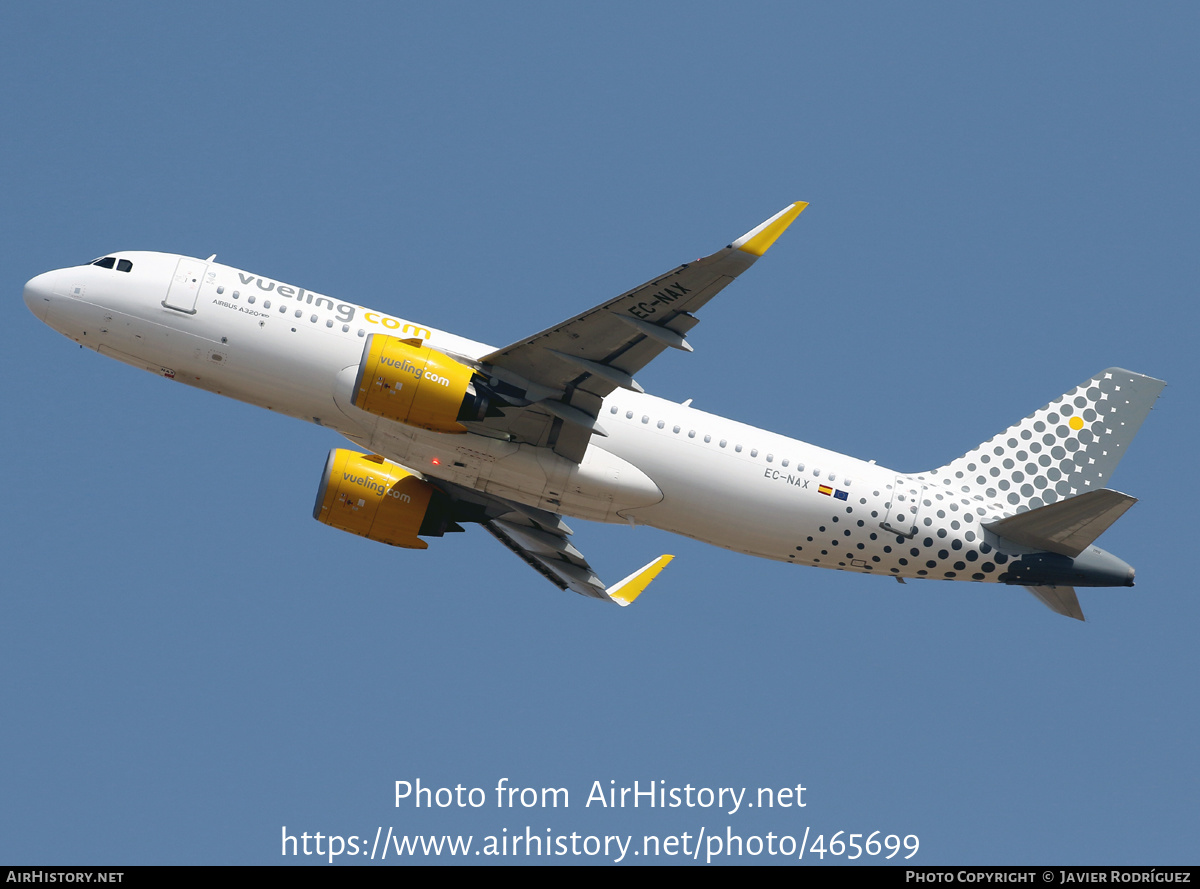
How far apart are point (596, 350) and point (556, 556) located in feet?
33.2

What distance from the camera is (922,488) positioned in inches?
1326

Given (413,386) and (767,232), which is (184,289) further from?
(767,232)

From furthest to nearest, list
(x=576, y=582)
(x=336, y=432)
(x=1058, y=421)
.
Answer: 1. (x=576, y=582)
2. (x=1058, y=421)
3. (x=336, y=432)

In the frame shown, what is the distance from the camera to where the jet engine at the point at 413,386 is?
29688 millimetres

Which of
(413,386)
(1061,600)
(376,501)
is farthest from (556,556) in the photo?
(1061,600)

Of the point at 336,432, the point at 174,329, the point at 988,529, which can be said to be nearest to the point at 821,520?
the point at 988,529

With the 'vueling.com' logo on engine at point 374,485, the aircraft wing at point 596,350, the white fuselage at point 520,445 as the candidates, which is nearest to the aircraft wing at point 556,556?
the 'vueling.com' logo on engine at point 374,485

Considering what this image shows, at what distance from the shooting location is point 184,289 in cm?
3209

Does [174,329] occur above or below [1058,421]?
below

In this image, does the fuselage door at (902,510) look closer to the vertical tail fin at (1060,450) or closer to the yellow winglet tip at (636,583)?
the vertical tail fin at (1060,450)

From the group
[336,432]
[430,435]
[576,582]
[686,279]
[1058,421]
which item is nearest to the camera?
[686,279]

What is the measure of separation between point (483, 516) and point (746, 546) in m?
8.24

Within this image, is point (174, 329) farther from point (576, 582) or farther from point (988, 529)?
point (988, 529)

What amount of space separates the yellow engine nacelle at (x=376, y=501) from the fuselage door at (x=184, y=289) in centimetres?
609
